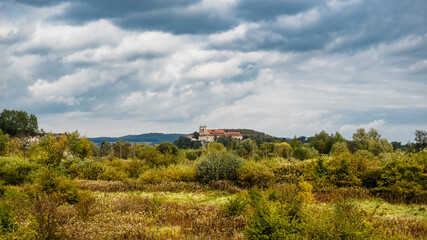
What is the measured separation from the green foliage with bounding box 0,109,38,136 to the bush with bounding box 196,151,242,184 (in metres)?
75.9

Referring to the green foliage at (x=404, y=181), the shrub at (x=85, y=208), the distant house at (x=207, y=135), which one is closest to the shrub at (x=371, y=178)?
the green foliage at (x=404, y=181)

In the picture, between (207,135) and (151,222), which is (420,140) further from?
(207,135)

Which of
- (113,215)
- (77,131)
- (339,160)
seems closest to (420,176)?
(339,160)

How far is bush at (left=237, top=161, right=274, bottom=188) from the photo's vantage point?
16.8 metres

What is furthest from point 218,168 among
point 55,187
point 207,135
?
point 207,135

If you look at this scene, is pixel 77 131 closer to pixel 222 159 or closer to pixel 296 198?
pixel 222 159

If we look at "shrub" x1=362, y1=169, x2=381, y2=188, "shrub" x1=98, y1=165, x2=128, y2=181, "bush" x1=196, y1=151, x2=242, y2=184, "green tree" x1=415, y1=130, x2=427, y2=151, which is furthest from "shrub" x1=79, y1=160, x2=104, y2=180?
"green tree" x1=415, y1=130, x2=427, y2=151

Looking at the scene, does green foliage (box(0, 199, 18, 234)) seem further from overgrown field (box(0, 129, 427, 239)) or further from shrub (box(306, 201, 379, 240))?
→ shrub (box(306, 201, 379, 240))

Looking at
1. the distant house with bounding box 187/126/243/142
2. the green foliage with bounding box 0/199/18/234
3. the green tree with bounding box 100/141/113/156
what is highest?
the distant house with bounding box 187/126/243/142

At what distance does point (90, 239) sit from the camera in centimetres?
725

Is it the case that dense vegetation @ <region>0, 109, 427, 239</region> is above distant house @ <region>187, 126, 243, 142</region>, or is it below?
below

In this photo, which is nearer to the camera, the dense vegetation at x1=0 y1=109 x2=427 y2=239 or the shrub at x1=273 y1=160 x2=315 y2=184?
the dense vegetation at x1=0 y1=109 x2=427 y2=239

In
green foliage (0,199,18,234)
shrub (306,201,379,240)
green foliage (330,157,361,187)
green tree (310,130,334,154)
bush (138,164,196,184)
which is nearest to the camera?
shrub (306,201,379,240)

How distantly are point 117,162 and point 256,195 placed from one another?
18.2m
